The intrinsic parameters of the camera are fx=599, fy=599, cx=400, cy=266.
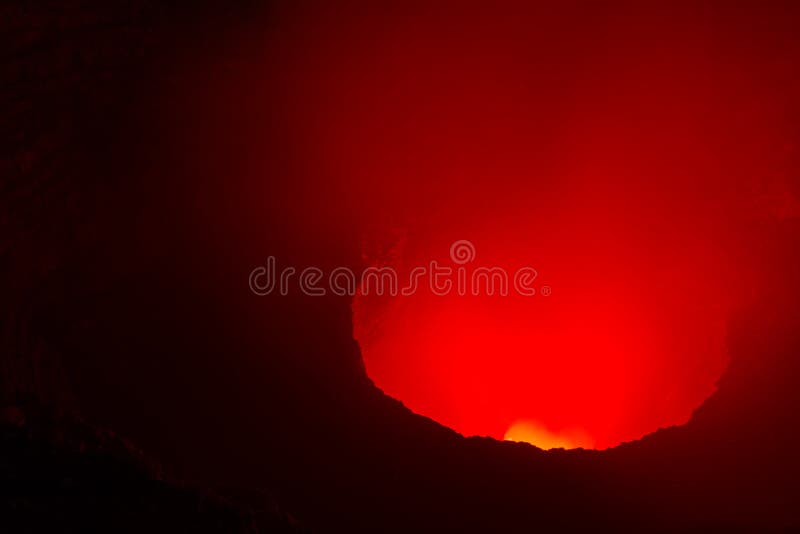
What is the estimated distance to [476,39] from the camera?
7.55 meters

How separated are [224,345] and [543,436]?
5761mm

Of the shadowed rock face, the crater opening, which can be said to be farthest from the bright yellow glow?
the shadowed rock face

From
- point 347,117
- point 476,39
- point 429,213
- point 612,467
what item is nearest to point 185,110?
point 347,117

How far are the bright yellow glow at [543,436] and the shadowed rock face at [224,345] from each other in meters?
3.53

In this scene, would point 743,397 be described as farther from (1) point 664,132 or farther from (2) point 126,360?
(2) point 126,360

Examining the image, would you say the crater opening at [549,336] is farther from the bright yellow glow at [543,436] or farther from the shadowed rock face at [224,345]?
the shadowed rock face at [224,345]

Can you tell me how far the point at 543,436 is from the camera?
928 cm

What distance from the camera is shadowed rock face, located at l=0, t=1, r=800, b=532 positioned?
4457 mm

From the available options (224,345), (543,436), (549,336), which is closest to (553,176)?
(549,336)

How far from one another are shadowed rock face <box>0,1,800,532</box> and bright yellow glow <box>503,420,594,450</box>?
11.6ft

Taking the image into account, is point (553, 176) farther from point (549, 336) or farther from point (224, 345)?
point (224, 345)

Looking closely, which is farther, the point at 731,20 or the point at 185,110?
the point at 731,20

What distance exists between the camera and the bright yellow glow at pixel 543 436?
9023mm

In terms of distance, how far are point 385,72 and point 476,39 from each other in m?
1.25
